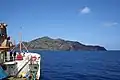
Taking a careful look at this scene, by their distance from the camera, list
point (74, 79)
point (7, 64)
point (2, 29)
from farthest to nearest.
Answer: point (74, 79) < point (2, 29) < point (7, 64)

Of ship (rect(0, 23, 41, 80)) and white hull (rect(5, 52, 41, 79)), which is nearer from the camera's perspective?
ship (rect(0, 23, 41, 80))

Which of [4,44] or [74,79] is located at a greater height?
[4,44]

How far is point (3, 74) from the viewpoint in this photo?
36.3 metres

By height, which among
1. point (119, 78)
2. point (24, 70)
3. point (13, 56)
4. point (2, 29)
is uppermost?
point (2, 29)

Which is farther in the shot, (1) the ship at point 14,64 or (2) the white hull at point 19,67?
(2) the white hull at point 19,67

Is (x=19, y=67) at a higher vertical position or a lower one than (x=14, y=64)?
lower

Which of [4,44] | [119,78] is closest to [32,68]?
[4,44]

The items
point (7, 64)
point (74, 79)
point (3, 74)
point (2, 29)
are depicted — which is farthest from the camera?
point (74, 79)

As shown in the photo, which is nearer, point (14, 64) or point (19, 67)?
point (14, 64)

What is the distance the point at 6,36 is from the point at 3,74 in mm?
13440

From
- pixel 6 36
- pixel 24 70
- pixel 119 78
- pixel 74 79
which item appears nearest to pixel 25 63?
pixel 24 70

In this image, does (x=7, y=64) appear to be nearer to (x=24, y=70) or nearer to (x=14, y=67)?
(x=14, y=67)

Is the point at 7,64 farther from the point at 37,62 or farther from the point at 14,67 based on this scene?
the point at 37,62

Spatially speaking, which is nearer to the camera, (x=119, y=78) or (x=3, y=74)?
(x=3, y=74)
